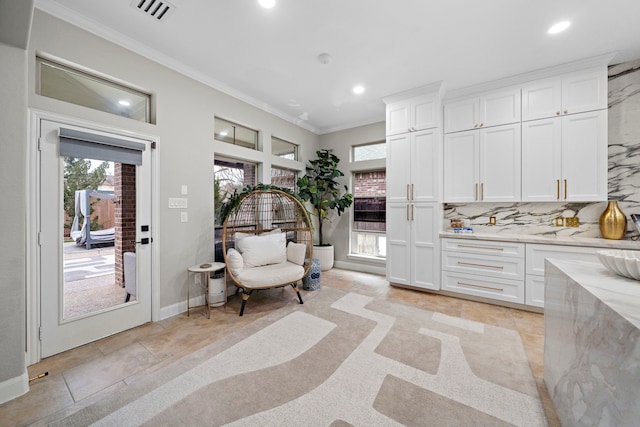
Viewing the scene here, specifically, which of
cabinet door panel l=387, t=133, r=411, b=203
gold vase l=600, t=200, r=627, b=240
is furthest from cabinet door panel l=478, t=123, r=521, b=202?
cabinet door panel l=387, t=133, r=411, b=203

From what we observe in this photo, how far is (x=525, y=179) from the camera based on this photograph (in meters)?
3.06

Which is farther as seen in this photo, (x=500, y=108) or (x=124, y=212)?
(x=500, y=108)

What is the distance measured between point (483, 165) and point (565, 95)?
1.10 metres

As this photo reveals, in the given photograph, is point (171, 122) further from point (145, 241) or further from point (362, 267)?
point (362, 267)

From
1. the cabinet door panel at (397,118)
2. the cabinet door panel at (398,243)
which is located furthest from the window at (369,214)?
the cabinet door panel at (397,118)

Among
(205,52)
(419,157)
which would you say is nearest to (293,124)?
(205,52)

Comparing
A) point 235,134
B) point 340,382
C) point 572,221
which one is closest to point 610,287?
point 340,382

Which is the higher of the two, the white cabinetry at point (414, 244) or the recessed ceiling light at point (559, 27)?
the recessed ceiling light at point (559, 27)

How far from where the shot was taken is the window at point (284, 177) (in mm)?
4340

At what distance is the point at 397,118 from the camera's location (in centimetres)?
365

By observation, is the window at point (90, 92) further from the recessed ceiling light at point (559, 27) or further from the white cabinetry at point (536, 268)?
the white cabinetry at point (536, 268)

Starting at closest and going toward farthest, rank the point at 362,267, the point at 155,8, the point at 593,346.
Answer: the point at 593,346 → the point at 155,8 → the point at 362,267

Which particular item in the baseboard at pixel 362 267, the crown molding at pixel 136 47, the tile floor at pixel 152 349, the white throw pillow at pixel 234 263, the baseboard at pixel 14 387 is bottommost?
the tile floor at pixel 152 349

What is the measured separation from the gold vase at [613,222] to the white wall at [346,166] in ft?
9.28
